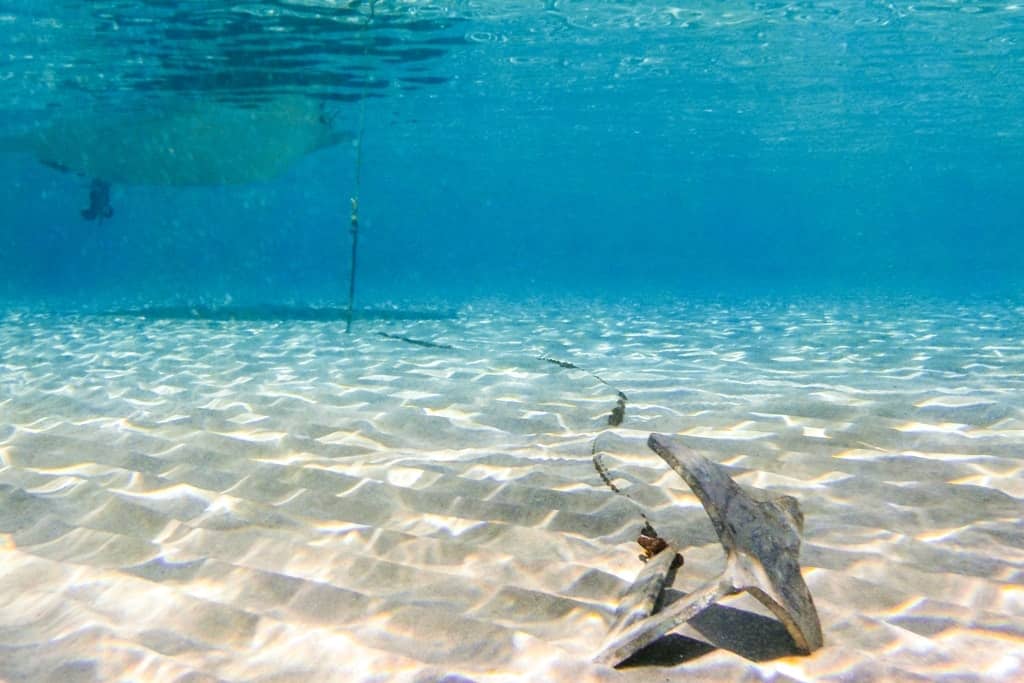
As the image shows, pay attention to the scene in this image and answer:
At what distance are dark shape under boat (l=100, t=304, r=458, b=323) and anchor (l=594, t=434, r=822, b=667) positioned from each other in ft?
48.5

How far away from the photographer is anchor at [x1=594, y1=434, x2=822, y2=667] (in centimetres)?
220

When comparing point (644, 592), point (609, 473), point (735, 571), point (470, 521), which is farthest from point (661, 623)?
point (609, 473)

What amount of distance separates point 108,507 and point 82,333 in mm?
12019

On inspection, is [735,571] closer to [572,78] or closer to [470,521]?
[470,521]

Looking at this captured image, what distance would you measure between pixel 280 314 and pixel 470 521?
51.6 ft

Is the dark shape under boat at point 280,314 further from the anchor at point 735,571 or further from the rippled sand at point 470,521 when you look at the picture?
the anchor at point 735,571

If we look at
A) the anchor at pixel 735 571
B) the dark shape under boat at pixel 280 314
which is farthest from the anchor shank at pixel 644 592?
the dark shape under boat at pixel 280 314

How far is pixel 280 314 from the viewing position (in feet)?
59.8

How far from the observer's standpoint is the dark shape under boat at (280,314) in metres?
17.0

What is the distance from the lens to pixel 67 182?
229 ft

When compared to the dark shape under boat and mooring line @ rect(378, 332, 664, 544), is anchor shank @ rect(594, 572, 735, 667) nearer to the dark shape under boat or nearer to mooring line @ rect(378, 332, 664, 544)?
mooring line @ rect(378, 332, 664, 544)

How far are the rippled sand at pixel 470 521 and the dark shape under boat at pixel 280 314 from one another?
28.9 feet

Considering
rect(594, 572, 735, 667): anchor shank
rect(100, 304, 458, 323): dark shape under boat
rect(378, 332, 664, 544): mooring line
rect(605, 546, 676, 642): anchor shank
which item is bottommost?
rect(100, 304, 458, 323): dark shape under boat

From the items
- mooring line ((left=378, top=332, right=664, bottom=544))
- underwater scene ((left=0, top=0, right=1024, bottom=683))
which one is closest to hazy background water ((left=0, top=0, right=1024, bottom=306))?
underwater scene ((left=0, top=0, right=1024, bottom=683))
